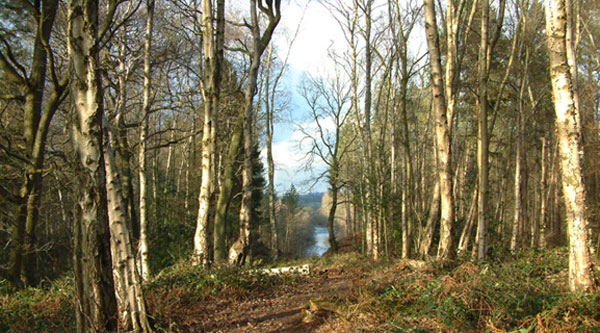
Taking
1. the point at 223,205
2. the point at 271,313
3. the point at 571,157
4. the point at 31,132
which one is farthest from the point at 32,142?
the point at 571,157

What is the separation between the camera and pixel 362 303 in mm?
5168

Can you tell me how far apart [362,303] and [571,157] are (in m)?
3.26

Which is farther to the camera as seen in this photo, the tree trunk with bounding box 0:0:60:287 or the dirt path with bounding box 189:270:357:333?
the tree trunk with bounding box 0:0:60:287

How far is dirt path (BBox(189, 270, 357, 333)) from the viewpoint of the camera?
535 centimetres

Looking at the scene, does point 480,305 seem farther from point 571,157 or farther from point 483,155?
point 483,155

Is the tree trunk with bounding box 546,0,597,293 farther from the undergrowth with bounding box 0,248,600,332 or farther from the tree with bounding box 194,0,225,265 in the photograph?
the tree with bounding box 194,0,225,265

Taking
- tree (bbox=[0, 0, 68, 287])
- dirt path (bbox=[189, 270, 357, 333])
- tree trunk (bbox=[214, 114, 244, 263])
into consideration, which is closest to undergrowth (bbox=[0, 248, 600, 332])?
dirt path (bbox=[189, 270, 357, 333])

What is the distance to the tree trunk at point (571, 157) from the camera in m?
4.20

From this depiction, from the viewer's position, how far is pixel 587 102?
16.2 metres

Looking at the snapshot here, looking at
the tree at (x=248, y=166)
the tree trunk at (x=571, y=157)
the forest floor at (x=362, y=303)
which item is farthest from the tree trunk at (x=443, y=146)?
the tree at (x=248, y=166)

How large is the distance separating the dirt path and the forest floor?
2 centimetres

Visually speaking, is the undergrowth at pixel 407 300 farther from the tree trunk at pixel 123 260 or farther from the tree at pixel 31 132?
the tree at pixel 31 132

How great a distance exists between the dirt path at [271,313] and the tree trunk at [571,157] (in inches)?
123

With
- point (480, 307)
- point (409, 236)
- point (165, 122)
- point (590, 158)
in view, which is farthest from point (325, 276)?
point (590, 158)
